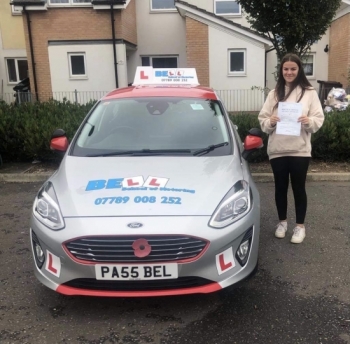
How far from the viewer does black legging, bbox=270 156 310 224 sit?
13.4ft

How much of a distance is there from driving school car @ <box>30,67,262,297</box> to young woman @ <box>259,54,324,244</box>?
0.48m

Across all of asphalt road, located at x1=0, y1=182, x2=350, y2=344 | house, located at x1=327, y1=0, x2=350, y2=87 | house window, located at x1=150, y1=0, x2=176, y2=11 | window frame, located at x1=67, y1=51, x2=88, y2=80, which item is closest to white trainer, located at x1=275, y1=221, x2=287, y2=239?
asphalt road, located at x1=0, y1=182, x2=350, y2=344

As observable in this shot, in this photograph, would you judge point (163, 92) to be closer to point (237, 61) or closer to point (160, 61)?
point (237, 61)

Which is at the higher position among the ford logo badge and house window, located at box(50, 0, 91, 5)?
house window, located at box(50, 0, 91, 5)

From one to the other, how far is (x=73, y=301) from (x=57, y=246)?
0.68m

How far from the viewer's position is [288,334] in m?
2.82

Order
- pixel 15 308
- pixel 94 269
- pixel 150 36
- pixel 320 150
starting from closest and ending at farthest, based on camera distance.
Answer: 1. pixel 94 269
2. pixel 15 308
3. pixel 320 150
4. pixel 150 36

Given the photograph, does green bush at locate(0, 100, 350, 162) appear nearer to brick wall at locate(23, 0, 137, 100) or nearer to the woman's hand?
the woman's hand

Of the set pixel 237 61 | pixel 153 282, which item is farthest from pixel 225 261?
pixel 237 61

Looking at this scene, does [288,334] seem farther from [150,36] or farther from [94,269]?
[150,36]

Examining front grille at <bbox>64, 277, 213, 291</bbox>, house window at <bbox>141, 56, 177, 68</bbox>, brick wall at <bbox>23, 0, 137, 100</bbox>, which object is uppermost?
brick wall at <bbox>23, 0, 137, 100</bbox>

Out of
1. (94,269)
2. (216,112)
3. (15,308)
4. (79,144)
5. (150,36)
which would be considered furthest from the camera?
(150,36)

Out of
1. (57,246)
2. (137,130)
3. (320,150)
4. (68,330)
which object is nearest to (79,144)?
(137,130)

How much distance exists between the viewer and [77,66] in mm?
16219
